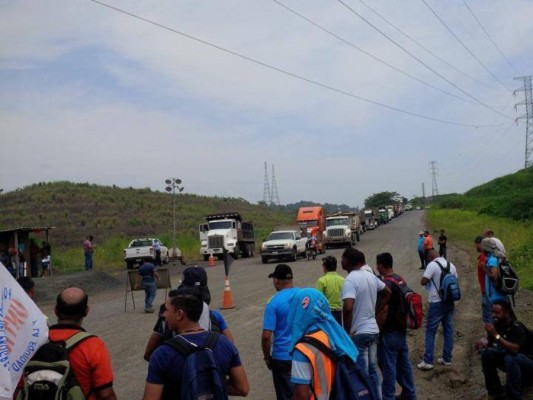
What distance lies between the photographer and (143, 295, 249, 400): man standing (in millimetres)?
3586

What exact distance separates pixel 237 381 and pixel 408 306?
11.3 feet

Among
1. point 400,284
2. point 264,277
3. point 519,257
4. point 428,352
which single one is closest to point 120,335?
point 428,352

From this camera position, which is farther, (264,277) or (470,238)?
(470,238)

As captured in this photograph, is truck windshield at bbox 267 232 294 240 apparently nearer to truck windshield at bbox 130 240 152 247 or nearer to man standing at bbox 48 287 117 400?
truck windshield at bbox 130 240 152 247

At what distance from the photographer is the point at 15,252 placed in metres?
23.2

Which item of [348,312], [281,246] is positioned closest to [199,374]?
[348,312]

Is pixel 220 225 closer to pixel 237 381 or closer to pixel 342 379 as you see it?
pixel 237 381

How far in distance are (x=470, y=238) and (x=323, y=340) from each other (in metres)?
44.8

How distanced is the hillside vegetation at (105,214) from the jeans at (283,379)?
35.4 m

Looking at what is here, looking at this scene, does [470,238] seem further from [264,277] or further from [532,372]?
[532,372]

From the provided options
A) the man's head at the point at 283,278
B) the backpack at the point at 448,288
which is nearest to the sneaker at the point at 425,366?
the backpack at the point at 448,288

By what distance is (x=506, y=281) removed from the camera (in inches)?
335

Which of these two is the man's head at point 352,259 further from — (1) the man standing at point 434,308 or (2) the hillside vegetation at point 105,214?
(2) the hillside vegetation at point 105,214

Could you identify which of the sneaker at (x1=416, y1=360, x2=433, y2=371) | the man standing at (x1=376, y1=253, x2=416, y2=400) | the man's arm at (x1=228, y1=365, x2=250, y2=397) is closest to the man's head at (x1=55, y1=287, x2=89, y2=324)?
the man's arm at (x1=228, y1=365, x2=250, y2=397)
